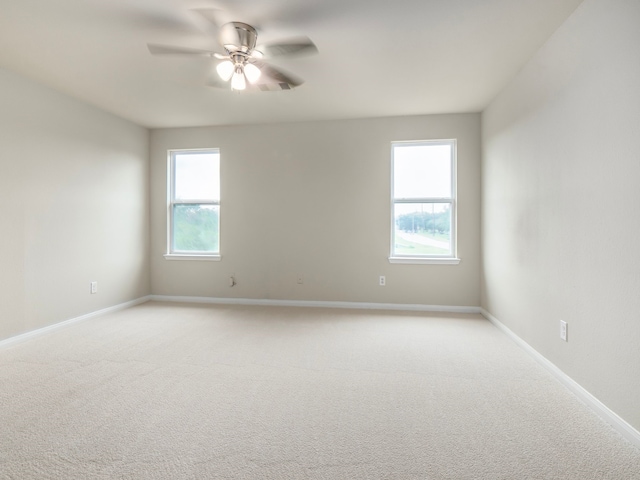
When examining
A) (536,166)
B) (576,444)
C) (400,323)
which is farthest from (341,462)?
(536,166)

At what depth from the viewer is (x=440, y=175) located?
4.24 meters

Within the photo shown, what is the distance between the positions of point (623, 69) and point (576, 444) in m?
1.95

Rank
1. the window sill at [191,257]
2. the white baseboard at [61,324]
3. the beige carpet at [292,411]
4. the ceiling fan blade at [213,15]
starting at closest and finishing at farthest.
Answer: the beige carpet at [292,411], the ceiling fan blade at [213,15], the white baseboard at [61,324], the window sill at [191,257]

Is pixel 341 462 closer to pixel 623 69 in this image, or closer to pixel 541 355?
pixel 541 355

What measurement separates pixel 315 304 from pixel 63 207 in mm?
3128

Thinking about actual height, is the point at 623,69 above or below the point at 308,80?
below

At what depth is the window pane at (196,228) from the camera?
4.73m

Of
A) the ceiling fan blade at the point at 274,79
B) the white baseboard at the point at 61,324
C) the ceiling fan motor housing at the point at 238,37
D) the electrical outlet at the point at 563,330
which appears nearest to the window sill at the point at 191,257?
the white baseboard at the point at 61,324

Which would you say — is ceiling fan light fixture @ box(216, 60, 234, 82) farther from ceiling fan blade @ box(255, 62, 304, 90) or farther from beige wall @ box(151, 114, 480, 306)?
beige wall @ box(151, 114, 480, 306)

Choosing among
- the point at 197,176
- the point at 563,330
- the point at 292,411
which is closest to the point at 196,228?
the point at 197,176

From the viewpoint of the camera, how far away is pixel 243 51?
7.71 ft

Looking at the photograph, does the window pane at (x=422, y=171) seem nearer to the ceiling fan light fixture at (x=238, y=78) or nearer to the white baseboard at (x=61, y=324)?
the ceiling fan light fixture at (x=238, y=78)

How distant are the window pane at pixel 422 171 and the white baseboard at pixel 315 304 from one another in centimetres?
146

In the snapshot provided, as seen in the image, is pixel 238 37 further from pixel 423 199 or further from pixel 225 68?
pixel 423 199
